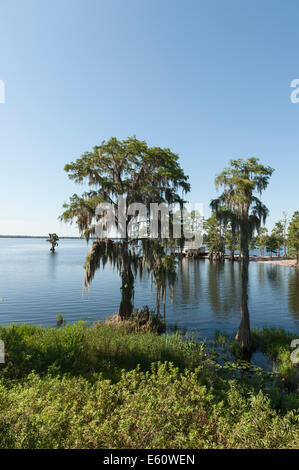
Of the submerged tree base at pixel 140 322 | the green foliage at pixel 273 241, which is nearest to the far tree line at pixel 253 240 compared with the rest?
the green foliage at pixel 273 241

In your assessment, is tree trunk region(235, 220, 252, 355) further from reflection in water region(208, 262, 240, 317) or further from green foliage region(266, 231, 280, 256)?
green foliage region(266, 231, 280, 256)

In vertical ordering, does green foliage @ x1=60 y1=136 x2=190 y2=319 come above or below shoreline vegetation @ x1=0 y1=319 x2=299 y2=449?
above

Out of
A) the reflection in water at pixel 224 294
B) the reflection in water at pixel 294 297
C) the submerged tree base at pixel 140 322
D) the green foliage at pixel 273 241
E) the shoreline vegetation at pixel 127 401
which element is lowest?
the reflection in water at pixel 294 297

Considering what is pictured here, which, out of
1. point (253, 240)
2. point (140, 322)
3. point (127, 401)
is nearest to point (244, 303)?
point (140, 322)

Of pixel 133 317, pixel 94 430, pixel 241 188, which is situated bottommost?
pixel 133 317

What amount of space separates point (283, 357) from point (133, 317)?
31.3 ft

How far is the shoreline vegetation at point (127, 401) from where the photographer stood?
490 cm

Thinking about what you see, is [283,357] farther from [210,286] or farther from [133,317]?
[210,286]

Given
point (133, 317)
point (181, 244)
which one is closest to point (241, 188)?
point (181, 244)

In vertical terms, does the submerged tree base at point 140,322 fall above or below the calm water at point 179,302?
above

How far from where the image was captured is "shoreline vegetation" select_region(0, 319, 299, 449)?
4902 mm

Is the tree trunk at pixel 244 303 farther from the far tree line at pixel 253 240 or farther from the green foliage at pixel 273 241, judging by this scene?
the green foliage at pixel 273 241

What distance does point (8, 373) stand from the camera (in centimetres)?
870

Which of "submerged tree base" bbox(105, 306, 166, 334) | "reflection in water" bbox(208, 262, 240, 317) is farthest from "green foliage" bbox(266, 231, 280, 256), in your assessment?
"submerged tree base" bbox(105, 306, 166, 334)
